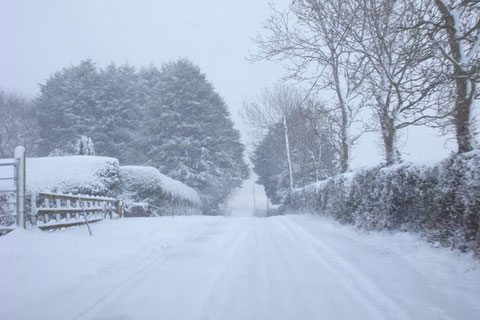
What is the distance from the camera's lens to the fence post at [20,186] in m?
6.83

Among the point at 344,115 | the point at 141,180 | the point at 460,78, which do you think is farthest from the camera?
the point at 141,180

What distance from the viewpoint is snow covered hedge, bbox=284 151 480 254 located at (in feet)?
15.5

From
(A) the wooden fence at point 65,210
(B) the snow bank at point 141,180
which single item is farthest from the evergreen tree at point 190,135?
(A) the wooden fence at point 65,210

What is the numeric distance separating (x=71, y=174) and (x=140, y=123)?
21.3m

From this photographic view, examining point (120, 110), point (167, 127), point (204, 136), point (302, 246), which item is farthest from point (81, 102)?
point (302, 246)

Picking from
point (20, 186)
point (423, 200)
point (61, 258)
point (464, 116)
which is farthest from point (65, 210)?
point (464, 116)

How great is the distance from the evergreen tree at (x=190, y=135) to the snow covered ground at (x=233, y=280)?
2223 centimetres

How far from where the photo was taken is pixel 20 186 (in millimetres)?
6973

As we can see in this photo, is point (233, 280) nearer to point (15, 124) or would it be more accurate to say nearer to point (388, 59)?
point (388, 59)

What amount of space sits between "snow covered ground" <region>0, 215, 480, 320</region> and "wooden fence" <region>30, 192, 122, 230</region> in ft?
2.48

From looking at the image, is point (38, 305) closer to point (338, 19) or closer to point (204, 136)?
point (338, 19)

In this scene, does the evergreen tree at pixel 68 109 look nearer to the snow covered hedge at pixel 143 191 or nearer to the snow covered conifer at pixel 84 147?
the snow covered conifer at pixel 84 147

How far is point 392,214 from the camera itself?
723 cm

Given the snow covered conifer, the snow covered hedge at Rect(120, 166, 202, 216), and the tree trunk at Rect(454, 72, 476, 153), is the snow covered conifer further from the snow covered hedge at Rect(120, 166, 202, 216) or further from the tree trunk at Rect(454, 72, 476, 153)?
the tree trunk at Rect(454, 72, 476, 153)
